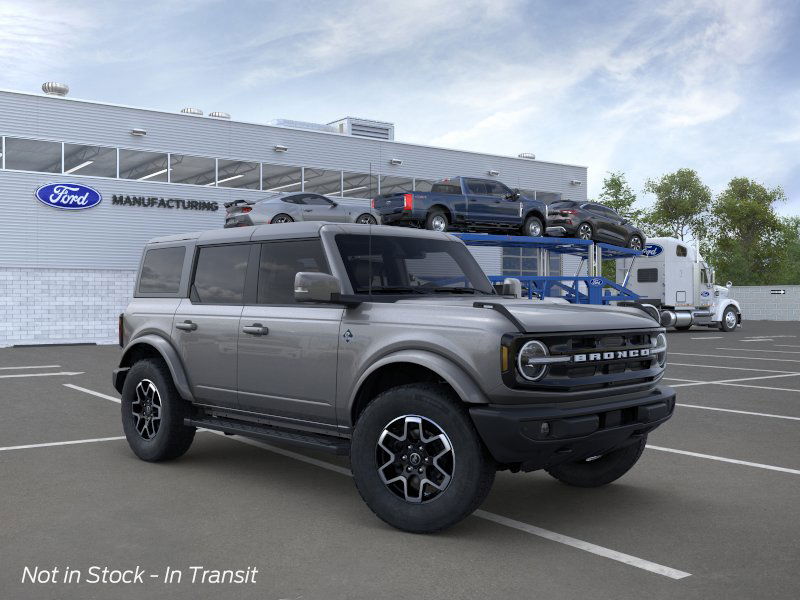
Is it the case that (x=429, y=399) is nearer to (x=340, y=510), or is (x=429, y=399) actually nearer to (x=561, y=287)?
(x=340, y=510)

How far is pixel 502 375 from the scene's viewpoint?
465 centimetres

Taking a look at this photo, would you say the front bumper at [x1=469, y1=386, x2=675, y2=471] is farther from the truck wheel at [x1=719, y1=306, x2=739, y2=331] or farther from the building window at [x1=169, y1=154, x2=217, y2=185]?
the truck wheel at [x1=719, y1=306, x2=739, y2=331]

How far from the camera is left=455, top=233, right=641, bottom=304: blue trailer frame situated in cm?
2284

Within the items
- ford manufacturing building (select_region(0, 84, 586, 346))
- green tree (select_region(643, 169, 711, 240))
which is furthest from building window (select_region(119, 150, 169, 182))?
green tree (select_region(643, 169, 711, 240))

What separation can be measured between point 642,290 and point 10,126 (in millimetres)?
22774

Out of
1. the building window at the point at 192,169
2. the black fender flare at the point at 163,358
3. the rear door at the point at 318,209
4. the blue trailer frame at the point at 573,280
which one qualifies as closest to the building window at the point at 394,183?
the building window at the point at 192,169

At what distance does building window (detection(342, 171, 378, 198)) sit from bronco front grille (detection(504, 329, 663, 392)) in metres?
27.6

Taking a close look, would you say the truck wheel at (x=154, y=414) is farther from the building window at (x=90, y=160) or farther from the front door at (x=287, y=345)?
the building window at (x=90, y=160)

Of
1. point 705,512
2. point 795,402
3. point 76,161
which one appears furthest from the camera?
point 76,161

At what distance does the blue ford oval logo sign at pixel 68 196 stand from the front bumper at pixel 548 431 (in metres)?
25.3

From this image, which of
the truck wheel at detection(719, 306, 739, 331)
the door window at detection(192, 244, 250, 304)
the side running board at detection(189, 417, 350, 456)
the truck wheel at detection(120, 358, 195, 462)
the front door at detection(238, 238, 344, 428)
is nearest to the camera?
the side running board at detection(189, 417, 350, 456)

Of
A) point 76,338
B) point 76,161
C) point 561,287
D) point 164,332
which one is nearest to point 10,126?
point 76,161

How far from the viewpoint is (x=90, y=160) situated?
2758cm

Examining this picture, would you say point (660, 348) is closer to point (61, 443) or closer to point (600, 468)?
point (600, 468)
